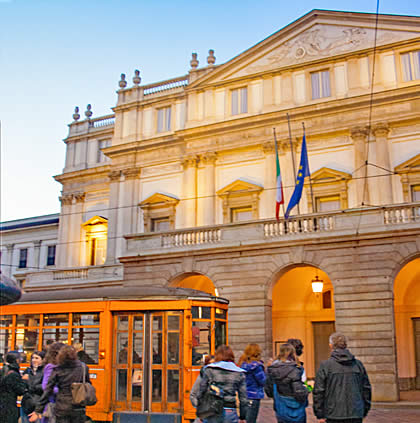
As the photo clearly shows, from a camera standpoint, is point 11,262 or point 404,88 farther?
point 11,262

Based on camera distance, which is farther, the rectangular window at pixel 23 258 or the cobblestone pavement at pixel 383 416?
the rectangular window at pixel 23 258

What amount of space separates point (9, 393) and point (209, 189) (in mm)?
20323

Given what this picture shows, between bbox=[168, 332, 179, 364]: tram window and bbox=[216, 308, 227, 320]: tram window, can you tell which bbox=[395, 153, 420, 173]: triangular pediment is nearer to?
bbox=[216, 308, 227, 320]: tram window

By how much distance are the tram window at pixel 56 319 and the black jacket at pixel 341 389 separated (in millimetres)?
8487

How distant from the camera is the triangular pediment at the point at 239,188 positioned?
26484 millimetres

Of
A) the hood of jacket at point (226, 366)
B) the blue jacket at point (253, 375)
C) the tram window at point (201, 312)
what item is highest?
the tram window at point (201, 312)

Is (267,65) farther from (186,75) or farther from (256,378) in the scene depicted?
(256,378)

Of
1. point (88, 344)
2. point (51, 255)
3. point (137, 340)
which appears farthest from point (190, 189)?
point (51, 255)

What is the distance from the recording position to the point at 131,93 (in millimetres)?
32125

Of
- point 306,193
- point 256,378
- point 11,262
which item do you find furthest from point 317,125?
point 11,262

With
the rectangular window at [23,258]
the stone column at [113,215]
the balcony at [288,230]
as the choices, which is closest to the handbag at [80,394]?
the balcony at [288,230]

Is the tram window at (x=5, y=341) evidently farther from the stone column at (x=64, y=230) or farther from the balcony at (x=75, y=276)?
the stone column at (x=64, y=230)

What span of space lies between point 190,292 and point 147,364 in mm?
2053

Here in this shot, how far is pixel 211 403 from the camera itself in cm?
707
